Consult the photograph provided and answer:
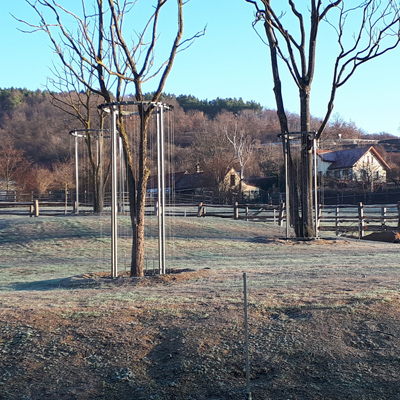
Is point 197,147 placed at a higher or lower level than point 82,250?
higher

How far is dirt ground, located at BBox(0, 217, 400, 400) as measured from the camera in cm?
573

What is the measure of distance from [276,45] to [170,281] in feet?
51.2

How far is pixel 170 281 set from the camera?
11.1 m

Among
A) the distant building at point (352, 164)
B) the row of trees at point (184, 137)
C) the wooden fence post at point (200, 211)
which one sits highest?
the row of trees at point (184, 137)

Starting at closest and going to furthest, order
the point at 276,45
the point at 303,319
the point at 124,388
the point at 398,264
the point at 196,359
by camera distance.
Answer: the point at 124,388
the point at 196,359
the point at 303,319
the point at 398,264
the point at 276,45

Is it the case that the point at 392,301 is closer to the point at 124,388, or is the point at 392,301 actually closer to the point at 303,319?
the point at 303,319

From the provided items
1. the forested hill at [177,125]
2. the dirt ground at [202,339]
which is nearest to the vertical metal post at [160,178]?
the dirt ground at [202,339]

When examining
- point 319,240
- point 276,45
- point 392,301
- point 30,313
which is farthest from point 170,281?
point 276,45

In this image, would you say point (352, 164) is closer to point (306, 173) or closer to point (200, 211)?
point (200, 211)

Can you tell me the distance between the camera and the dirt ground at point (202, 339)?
5728 mm

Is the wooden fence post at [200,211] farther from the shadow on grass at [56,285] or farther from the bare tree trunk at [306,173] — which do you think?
the shadow on grass at [56,285]

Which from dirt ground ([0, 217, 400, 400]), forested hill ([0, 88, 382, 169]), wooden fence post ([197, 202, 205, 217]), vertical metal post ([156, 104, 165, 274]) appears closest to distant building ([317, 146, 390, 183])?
forested hill ([0, 88, 382, 169])

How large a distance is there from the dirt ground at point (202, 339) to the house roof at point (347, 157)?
61.9 metres

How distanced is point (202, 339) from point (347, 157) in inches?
2715
